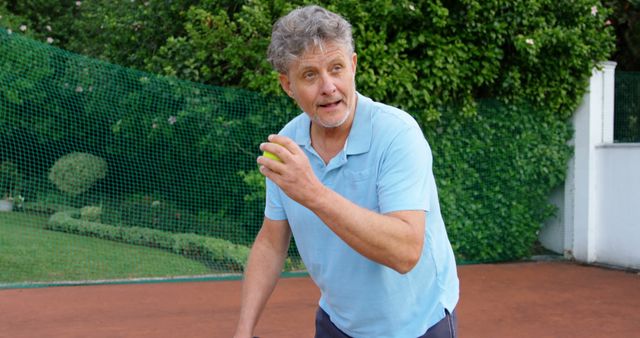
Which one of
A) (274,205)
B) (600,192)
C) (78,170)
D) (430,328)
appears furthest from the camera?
(78,170)

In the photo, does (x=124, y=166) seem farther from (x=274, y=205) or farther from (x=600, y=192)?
(x=274, y=205)

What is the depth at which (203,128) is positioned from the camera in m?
8.44

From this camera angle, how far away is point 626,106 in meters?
9.62

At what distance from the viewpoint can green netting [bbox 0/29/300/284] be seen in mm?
8234

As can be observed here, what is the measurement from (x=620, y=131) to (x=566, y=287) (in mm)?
2841

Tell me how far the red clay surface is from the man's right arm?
10.8 feet

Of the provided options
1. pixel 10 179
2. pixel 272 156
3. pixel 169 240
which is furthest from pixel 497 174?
pixel 272 156

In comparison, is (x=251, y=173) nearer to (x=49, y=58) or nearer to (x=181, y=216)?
(x=181, y=216)

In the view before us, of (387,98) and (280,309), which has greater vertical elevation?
(387,98)

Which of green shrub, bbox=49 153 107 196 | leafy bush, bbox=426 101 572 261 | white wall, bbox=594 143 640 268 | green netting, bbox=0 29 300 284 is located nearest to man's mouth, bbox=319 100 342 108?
green netting, bbox=0 29 300 284

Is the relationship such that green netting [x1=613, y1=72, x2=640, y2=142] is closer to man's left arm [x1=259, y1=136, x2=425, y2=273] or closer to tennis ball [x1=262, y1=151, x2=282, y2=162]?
man's left arm [x1=259, y1=136, x2=425, y2=273]

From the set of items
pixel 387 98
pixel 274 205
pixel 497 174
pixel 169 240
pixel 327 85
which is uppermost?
pixel 327 85

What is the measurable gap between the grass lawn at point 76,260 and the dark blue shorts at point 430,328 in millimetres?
5757

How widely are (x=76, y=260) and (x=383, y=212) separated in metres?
7.14
